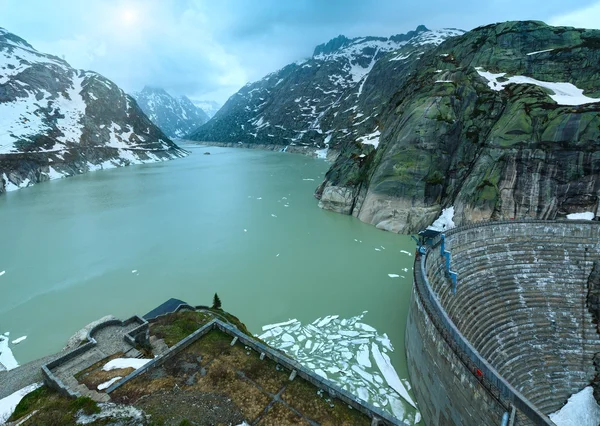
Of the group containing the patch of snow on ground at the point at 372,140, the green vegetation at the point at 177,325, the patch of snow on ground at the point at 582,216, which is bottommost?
the green vegetation at the point at 177,325

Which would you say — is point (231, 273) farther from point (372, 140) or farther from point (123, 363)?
point (372, 140)

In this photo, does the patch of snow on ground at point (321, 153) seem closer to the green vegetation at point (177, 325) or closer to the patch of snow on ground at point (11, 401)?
the green vegetation at point (177, 325)

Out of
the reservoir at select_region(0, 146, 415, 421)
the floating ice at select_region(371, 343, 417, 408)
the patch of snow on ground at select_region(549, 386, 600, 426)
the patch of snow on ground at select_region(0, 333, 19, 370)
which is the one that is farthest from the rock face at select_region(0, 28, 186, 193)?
the patch of snow on ground at select_region(549, 386, 600, 426)

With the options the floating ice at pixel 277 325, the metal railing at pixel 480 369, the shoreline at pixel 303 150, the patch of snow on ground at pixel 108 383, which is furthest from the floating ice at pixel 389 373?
the shoreline at pixel 303 150

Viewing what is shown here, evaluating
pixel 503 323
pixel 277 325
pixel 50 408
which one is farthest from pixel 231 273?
pixel 503 323

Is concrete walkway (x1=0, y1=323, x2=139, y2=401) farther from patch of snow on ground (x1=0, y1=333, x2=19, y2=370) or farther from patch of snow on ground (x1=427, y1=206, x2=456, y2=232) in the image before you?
patch of snow on ground (x1=427, y1=206, x2=456, y2=232)

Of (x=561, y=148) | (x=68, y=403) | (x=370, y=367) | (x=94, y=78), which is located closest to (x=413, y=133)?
(x=561, y=148)
